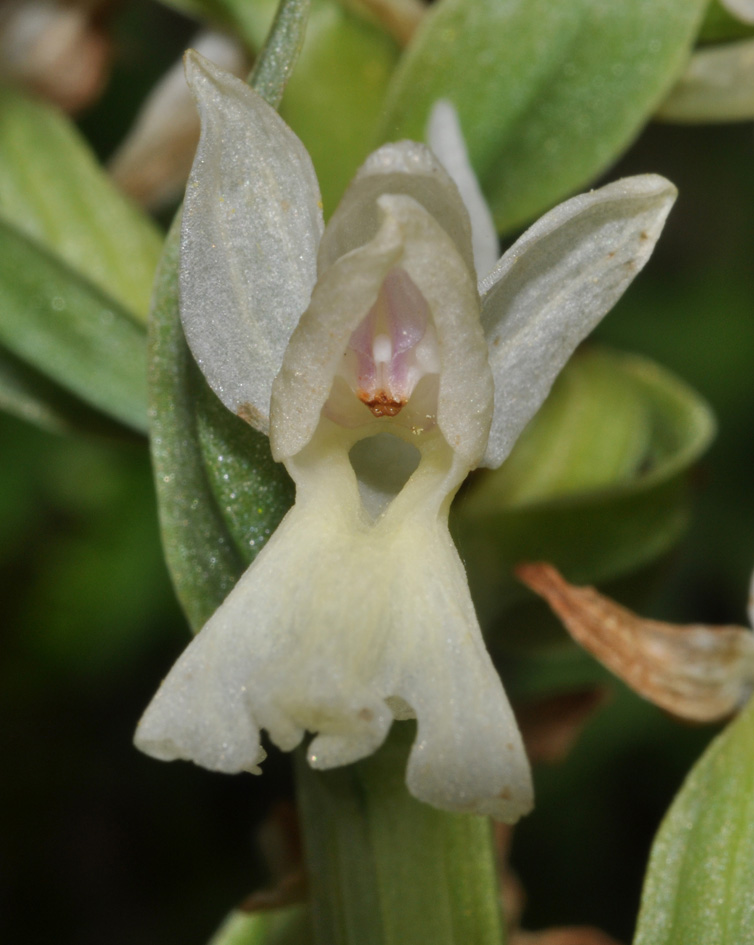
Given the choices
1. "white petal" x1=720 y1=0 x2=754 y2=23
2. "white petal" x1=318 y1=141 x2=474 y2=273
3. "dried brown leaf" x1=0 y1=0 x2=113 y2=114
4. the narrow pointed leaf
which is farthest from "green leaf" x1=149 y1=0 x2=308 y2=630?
"dried brown leaf" x1=0 y1=0 x2=113 y2=114

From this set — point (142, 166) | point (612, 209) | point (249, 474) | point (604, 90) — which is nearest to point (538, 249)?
point (612, 209)

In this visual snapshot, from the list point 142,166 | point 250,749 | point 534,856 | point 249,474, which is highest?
point 142,166

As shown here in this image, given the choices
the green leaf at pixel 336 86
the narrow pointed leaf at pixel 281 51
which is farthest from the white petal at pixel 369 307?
the green leaf at pixel 336 86

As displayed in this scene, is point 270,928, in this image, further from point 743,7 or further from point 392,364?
point 743,7

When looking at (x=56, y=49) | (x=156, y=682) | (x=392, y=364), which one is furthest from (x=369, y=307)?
(x=156, y=682)

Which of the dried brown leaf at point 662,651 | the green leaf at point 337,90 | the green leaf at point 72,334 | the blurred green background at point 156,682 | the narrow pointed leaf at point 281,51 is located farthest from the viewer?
the blurred green background at point 156,682

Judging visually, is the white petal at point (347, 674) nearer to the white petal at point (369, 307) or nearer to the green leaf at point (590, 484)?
the white petal at point (369, 307)

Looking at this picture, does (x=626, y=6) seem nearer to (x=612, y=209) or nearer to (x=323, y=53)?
(x=323, y=53)

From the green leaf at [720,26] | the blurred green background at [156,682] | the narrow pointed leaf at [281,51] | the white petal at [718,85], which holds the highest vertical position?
the green leaf at [720,26]
